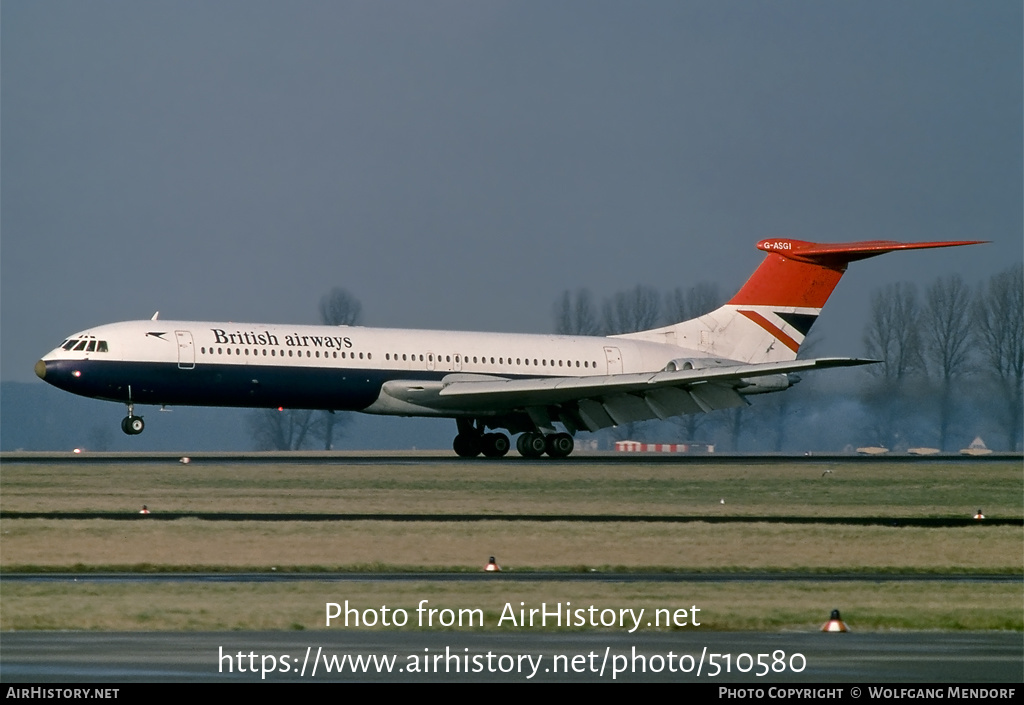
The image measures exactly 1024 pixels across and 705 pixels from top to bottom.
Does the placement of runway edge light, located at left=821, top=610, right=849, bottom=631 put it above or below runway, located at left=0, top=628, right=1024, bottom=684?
below

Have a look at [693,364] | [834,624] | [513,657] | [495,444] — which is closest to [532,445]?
[495,444]

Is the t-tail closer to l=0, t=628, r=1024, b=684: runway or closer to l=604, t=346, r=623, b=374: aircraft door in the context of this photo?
l=604, t=346, r=623, b=374: aircraft door

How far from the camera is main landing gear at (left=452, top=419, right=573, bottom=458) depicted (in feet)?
173

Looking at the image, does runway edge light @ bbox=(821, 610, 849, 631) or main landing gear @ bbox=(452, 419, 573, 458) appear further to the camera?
main landing gear @ bbox=(452, 419, 573, 458)

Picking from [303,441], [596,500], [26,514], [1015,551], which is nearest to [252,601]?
[26,514]

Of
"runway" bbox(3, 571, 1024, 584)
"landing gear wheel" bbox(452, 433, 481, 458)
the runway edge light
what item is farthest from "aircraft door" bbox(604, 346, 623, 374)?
the runway edge light

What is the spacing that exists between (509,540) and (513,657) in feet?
40.8

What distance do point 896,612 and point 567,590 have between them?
4.45 m

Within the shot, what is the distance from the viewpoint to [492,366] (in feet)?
174

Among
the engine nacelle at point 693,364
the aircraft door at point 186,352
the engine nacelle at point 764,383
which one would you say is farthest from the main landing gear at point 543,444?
the aircraft door at point 186,352

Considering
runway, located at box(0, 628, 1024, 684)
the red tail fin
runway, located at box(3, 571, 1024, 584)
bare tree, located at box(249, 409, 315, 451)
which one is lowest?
bare tree, located at box(249, 409, 315, 451)

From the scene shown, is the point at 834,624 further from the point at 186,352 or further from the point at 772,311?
the point at 772,311

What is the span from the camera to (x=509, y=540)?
2727cm
